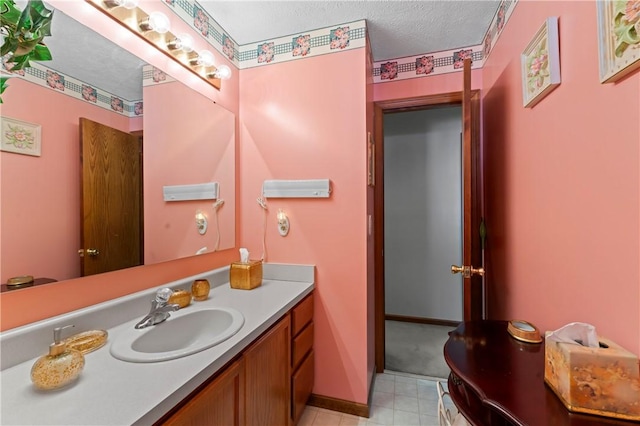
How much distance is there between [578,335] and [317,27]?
6.30 ft

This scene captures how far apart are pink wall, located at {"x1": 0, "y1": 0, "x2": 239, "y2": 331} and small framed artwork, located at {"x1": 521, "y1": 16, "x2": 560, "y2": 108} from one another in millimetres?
1643

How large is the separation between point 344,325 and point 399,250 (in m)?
1.54

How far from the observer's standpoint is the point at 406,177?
2.90 metres

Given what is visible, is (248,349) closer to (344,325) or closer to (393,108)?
(344,325)

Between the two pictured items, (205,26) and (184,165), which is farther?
(205,26)

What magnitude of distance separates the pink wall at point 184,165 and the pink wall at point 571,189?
5.38 feet

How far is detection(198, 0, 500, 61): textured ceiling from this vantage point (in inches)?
57.7

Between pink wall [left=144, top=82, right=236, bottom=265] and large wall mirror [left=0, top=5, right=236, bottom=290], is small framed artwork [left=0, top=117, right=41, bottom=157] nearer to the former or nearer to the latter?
large wall mirror [left=0, top=5, right=236, bottom=290]

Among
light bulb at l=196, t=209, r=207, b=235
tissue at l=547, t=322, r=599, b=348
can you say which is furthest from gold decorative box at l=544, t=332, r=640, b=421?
light bulb at l=196, t=209, r=207, b=235

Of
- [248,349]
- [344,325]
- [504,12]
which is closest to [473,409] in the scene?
[248,349]

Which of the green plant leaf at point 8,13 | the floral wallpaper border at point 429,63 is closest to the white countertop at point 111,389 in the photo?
the green plant leaf at point 8,13

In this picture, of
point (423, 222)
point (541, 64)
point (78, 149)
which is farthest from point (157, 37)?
point (423, 222)

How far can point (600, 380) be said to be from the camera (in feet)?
1.88

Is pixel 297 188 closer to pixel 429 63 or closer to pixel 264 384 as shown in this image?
pixel 264 384
